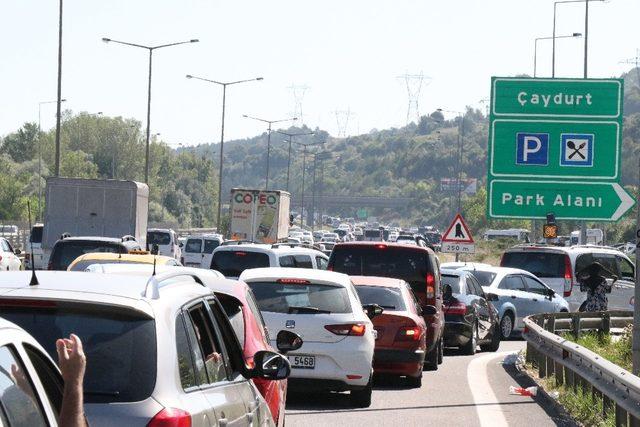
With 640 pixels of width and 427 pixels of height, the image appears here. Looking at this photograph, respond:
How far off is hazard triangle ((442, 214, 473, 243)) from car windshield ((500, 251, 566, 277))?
3.05m

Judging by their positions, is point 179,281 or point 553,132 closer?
point 179,281

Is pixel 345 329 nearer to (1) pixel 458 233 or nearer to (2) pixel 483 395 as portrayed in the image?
(2) pixel 483 395

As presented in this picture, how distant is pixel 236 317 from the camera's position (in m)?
9.74

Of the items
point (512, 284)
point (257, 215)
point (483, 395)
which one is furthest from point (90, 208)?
point (483, 395)

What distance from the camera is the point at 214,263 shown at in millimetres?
23125

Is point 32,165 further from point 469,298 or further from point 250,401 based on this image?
point 250,401

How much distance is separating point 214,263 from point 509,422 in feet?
31.1

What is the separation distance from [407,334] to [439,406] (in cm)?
186

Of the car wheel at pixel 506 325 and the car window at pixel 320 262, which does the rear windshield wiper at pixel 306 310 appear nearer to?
the car window at pixel 320 262

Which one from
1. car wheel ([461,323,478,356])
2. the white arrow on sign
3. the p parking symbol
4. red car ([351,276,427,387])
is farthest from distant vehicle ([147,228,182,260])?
red car ([351,276,427,387])

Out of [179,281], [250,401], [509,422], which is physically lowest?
[509,422]

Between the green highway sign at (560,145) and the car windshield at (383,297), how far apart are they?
1351cm

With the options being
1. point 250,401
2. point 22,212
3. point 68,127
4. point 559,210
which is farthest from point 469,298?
point 68,127

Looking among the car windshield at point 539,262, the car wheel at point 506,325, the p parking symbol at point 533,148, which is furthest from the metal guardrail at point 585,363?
the car windshield at point 539,262
